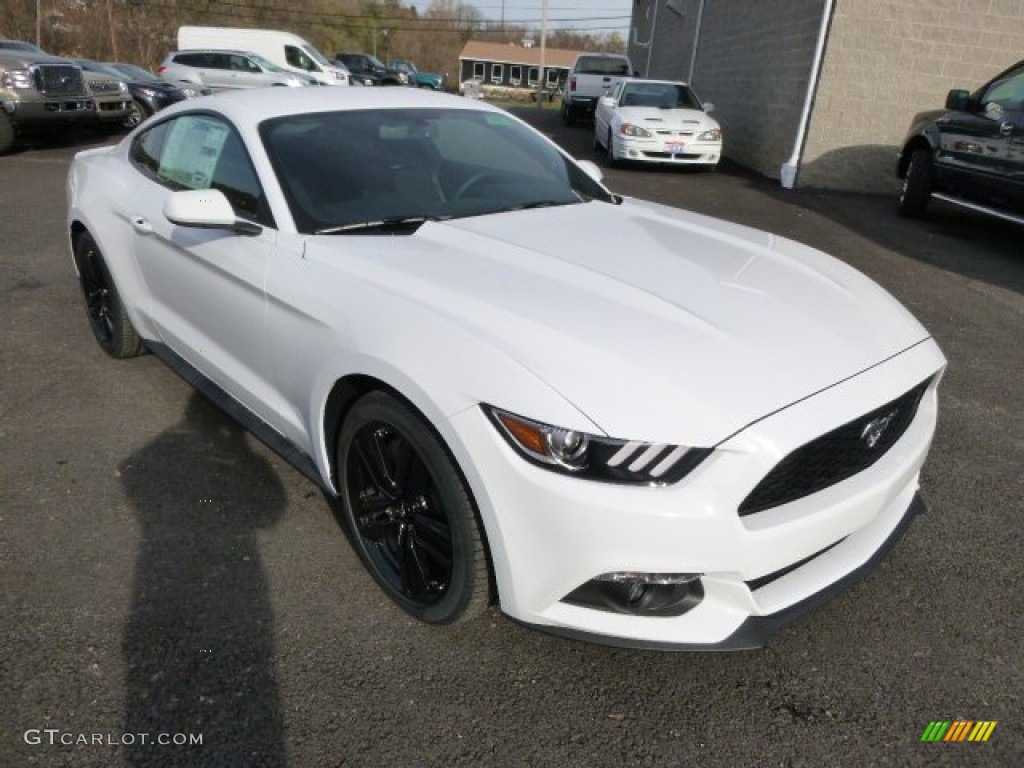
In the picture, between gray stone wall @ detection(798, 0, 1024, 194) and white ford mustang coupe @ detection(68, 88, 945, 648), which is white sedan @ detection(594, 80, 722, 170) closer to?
gray stone wall @ detection(798, 0, 1024, 194)

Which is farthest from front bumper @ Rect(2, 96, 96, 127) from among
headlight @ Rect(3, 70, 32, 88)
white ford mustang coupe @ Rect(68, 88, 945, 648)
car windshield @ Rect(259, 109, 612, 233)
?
car windshield @ Rect(259, 109, 612, 233)

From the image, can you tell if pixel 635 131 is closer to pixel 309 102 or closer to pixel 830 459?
pixel 309 102

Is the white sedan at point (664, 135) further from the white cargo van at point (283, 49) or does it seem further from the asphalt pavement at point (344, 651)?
the white cargo van at point (283, 49)

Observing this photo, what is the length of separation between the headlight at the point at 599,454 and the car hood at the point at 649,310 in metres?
0.03

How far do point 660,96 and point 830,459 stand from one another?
40.6 ft

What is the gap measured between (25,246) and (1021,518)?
7.70 meters

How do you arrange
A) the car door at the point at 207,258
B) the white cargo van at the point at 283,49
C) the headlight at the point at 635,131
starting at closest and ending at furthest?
the car door at the point at 207,258
the headlight at the point at 635,131
the white cargo van at the point at 283,49

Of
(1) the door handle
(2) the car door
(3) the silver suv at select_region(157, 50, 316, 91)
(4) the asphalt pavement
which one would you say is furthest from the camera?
(3) the silver suv at select_region(157, 50, 316, 91)

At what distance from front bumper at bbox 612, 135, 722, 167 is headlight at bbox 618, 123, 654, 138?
58mm

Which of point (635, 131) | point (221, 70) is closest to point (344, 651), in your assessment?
point (635, 131)

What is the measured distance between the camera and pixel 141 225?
3.37 m

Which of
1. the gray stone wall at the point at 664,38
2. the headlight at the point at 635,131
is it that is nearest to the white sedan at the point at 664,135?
the headlight at the point at 635,131

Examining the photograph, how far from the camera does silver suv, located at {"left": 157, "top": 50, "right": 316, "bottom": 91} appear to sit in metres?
18.6

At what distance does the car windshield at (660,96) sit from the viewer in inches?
503
